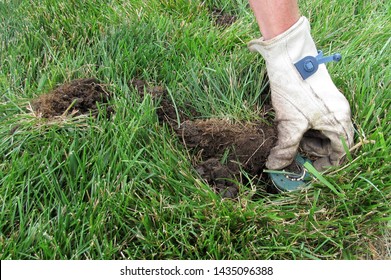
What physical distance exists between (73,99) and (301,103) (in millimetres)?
941

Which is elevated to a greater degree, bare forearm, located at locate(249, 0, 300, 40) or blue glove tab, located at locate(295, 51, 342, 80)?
bare forearm, located at locate(249, 0, 300, 40)

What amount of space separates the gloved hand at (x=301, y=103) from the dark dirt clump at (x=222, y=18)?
810 mm

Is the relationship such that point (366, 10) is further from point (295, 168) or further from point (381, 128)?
point (295, 168)

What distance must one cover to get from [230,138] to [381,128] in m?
0.58

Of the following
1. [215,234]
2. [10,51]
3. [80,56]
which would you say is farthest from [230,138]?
[10,51]

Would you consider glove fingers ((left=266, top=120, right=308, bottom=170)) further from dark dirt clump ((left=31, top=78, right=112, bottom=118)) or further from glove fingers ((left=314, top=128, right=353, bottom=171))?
dark dirt clump ((left=31, top=78, right=112, bottom=118))

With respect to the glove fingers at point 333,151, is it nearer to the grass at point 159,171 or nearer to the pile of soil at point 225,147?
the grass at point 159,171

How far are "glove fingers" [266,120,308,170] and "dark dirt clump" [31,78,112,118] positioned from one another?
0.71 meters

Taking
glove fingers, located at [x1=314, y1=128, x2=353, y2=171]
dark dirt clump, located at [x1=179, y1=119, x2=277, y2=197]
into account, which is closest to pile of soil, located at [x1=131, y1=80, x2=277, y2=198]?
dark dirt clump, located at [x1=179, y1=119, x2=277, y2=197]

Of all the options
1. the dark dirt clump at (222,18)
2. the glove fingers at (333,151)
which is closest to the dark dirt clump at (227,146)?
the glove fingers at (333,151)

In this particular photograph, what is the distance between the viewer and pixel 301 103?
5.94 feet

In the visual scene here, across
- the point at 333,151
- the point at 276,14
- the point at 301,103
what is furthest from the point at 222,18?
the point at 333,151

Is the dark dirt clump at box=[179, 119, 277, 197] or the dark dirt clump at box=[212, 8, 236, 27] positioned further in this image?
the dark dirt clump at box=[212, 8, 236, 27]

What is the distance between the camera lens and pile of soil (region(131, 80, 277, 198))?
1798mm
